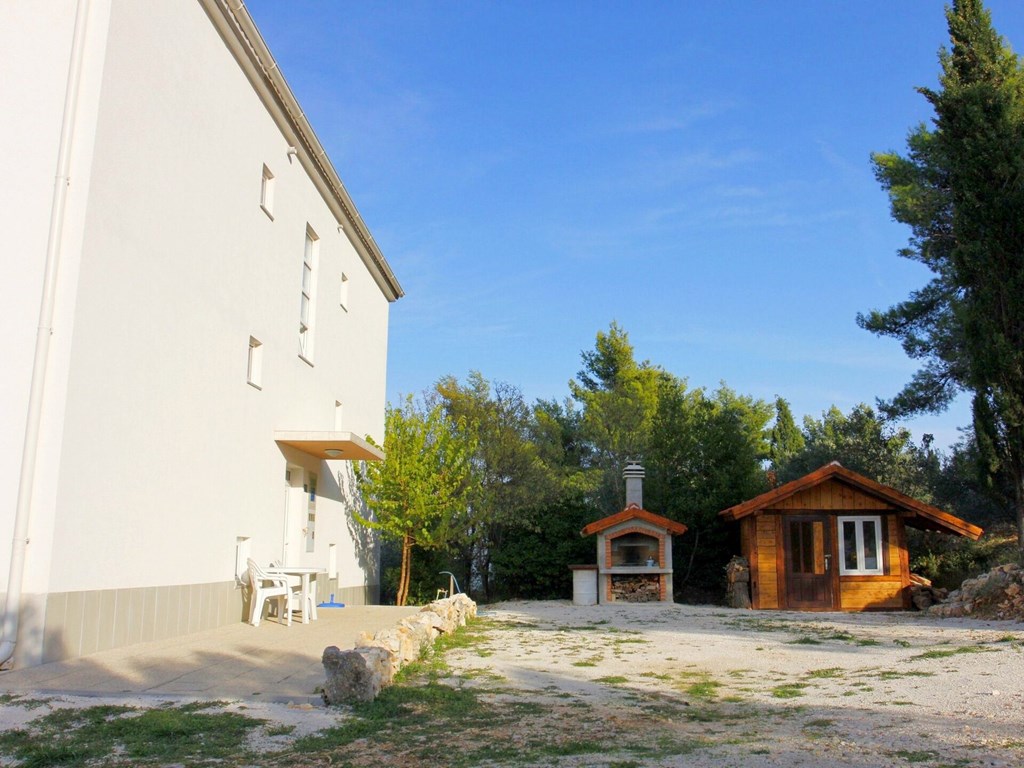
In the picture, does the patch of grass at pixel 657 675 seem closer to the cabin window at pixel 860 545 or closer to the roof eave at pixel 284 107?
the roof eave at pixel 284 107

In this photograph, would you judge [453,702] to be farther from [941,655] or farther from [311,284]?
[311,284]

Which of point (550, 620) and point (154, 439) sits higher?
point (154, 439)

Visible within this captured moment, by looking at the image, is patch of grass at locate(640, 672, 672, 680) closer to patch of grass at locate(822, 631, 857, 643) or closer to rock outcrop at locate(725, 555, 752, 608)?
patch of grass at locate(822, 631, 857, 643)

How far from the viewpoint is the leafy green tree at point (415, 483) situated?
2058 cm

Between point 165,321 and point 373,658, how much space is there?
552 cm

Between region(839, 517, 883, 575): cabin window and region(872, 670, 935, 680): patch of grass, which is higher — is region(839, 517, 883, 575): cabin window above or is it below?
above

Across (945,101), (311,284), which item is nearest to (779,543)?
(945,101)

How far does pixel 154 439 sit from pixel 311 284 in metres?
7.58

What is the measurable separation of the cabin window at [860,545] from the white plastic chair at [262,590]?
13.2 m

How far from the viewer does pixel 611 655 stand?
423 inches

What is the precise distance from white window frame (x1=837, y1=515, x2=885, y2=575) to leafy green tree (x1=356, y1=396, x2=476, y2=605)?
897 cm

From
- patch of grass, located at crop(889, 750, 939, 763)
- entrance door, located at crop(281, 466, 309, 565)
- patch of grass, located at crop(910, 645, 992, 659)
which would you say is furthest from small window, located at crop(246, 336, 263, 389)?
patch of grass, located at crop(889, 750, 939, 763)

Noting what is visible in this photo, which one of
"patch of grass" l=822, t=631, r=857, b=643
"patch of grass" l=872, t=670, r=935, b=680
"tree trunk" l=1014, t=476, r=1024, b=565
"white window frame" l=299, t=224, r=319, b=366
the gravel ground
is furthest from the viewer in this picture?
"tree trunk" l=1014, t=476, r=1024, b=565

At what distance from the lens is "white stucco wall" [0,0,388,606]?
8625 millimetres
